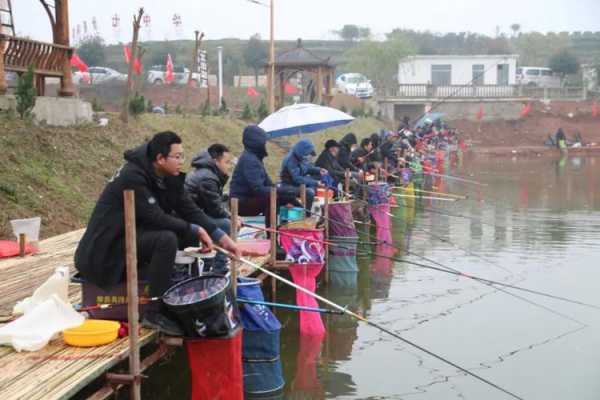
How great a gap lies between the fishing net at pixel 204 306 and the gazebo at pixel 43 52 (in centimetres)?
827

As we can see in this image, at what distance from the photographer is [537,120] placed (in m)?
48.5

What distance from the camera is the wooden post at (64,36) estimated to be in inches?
561

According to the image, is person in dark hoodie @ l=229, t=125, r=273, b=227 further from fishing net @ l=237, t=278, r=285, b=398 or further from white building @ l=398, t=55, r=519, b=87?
white building @ l=398, t=55, r=519, b=87

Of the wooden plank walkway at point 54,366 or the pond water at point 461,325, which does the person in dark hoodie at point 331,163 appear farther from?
the wooden plank walkway at point 54,366

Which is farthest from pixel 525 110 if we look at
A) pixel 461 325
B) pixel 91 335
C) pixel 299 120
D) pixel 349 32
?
pixel 349 32

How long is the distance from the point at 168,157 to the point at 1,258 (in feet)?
10.7

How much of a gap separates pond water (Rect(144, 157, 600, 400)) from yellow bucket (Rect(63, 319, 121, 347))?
65.3 inches

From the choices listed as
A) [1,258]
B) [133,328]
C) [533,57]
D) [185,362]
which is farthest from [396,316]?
[533,57]

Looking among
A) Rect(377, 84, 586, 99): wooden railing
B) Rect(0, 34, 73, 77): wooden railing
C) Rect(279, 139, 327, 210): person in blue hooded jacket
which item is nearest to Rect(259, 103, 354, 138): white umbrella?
Rect(279, 139, 327, 210): person in blue hooded jacket

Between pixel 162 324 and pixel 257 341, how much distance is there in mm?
1098

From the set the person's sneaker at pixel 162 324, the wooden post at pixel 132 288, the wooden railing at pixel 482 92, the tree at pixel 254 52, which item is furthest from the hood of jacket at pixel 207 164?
the tree at pixel 254 52

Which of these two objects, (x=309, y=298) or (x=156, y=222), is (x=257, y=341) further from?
(x=309, y=298)

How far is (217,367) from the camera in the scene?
5.43 metres

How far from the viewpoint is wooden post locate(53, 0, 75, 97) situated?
561 inches
